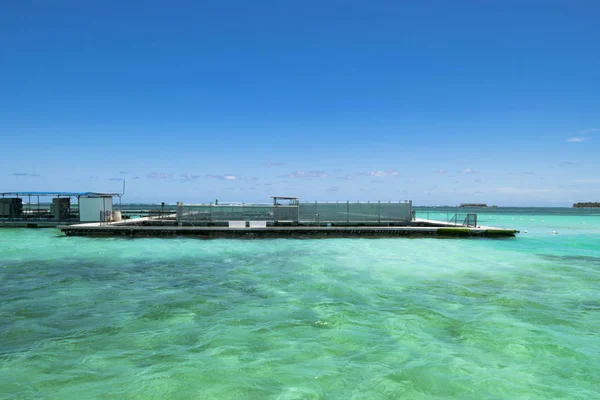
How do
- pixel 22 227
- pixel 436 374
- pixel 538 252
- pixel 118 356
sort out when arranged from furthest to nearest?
pixel 22 227
pixel 538 252
pixel 118 356
pixel 436 374

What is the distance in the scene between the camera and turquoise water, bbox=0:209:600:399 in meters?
7.18

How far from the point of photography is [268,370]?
25.4 feet

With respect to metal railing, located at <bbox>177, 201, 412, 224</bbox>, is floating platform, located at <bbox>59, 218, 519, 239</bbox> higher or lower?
lower

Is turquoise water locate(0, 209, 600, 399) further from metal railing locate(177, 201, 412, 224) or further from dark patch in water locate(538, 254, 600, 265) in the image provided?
metal railing locate(177, 201, 412, 224)

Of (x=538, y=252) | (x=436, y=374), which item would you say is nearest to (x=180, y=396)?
(x=436, y=374)

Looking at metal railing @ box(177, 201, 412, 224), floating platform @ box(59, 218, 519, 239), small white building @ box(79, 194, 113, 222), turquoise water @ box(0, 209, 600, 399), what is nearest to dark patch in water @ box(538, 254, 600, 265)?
turquoise water @ box(0, 209, 600, 399)

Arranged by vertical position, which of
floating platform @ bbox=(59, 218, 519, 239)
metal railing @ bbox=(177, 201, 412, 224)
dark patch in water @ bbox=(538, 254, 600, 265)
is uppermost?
metal railing @ bbox=(177, 201, 412, 224)

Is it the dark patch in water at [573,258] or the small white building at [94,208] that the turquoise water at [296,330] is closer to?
the dark patch in water at [573,258]

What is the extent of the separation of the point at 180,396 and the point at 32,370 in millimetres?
3268

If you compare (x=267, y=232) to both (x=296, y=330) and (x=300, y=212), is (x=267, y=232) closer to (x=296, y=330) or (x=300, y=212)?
(x=300, y=212)

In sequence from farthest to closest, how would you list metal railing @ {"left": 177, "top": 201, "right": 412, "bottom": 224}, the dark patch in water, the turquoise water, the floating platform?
1. metal railing @ {"left": 177, "top": 201, "right": 412, "bottom": 224}
2. the floating platform
3. the dark patch in water
4. the turquoise water

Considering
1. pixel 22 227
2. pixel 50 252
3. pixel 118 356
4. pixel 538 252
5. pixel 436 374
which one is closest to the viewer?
pixel 436 374

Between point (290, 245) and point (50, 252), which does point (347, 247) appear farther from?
point (50, 252)

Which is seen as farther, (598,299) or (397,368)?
(598,299)
